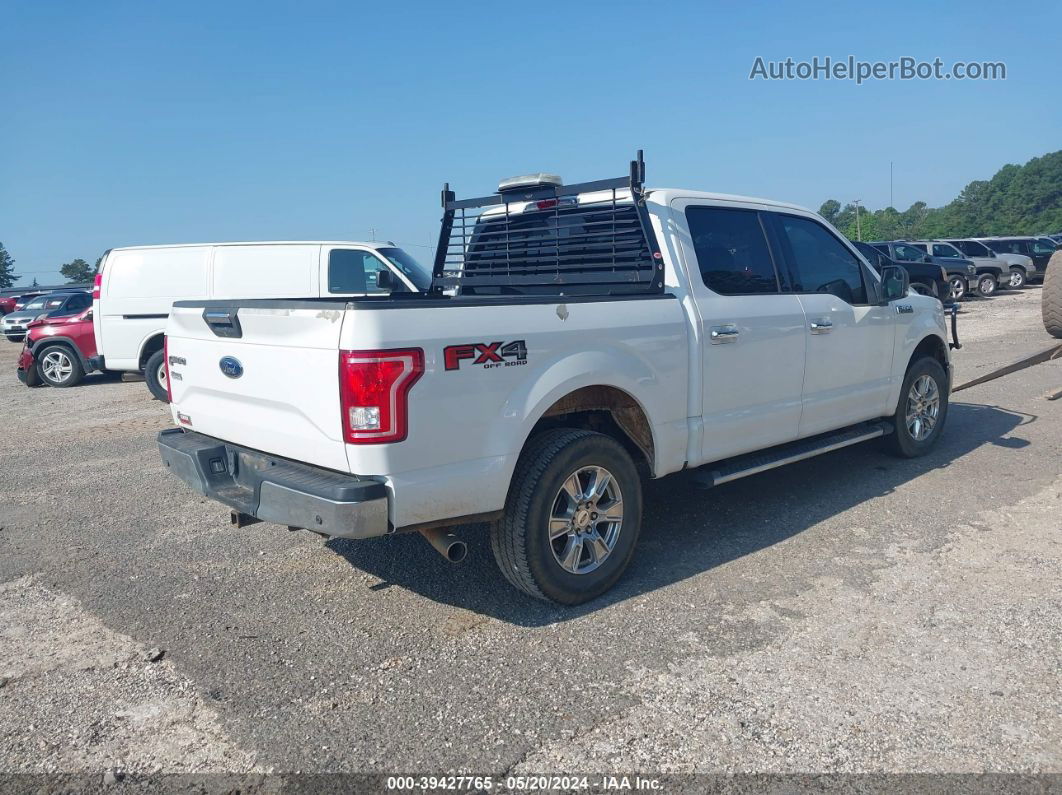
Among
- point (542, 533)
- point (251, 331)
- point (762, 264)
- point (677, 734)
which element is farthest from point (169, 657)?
point (762, 264)

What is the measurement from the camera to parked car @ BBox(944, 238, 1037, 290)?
26531 mm

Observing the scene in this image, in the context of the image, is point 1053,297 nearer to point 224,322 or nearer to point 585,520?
point 585,520

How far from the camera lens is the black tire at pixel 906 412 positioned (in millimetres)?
6426

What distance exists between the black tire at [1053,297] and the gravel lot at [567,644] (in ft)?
22.9

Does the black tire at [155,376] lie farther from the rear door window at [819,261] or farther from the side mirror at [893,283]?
the side mirror at [893,283]

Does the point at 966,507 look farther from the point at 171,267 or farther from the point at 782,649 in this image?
the point at 171,267

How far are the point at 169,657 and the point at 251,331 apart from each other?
1.48m

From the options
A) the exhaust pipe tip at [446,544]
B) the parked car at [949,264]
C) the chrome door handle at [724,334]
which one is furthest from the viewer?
the parked car at [949,264]

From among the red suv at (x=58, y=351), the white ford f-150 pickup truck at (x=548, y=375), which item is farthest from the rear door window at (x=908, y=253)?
the red suv at (x=58, y=351)

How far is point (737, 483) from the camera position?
20.2ft

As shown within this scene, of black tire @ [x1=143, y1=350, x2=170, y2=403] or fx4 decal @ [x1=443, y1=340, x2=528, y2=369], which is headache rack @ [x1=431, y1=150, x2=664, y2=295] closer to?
fx4 decal @ [x1=443, y1=340, x2=528, y2=369]

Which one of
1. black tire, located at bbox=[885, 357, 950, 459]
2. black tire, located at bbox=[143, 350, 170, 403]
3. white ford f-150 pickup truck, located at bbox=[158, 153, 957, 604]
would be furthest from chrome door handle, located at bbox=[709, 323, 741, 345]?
black tire, located at bbox=[143, 350, 170, 403]

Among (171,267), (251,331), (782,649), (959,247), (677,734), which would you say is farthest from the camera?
(959,247)

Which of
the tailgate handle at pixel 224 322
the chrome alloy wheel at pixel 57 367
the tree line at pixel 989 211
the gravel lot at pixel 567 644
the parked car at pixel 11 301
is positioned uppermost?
the tree line at pixel 989 211
